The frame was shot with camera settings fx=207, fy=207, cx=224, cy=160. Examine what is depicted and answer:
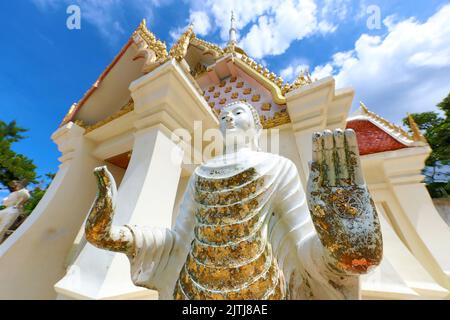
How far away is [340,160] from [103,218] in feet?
3.22

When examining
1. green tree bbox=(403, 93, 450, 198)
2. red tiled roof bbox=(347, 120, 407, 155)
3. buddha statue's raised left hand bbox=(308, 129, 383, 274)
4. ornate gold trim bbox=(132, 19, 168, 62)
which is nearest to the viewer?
buddha statue's raised left hand bbox=(308, 129, 383, 274)

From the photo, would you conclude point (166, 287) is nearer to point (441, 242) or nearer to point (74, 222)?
point (74, 222)

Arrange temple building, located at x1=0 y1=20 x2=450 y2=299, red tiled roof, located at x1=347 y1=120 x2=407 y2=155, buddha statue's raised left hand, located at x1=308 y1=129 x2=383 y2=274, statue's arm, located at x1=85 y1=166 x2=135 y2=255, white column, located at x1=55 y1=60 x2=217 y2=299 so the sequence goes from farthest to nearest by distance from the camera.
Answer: red tiled roof, located at x1=347 y1=120 x2=407 y2=155
temple building, located at x1=0 y1=20 x2=450 y2=299
white column, located at x1=55 y1=60 x2=217 y2=299
statue's arm, located at x1=85 y1=166 x2=135 y2=255
buddha statue's raised left hand, located at x1=308 y1=129 x2=383 y2=274

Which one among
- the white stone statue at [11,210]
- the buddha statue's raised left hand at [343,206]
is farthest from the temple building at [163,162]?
the buddha statue's raised left hand at [343,206]

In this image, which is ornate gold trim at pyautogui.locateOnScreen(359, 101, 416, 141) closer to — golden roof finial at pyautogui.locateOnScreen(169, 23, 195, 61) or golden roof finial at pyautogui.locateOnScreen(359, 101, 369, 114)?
golden roof finial at pyautogui.locateOnScreen(359, 101, 369, 114)

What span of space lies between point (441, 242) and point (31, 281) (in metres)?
6.19

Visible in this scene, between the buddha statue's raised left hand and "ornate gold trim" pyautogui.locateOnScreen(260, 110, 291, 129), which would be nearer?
the buddha statue's raised left hand

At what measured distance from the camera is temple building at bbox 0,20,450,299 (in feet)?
7.03

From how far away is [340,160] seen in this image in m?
0.76

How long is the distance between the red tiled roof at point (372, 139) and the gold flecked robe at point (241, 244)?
4.11 m

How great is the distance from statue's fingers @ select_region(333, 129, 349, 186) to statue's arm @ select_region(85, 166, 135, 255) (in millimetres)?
921

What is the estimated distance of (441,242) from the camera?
11.2 ft

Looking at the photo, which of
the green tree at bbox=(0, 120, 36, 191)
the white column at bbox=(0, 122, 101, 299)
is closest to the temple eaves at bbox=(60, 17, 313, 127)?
the white column at bbox=(0, 122, 101, 299)
